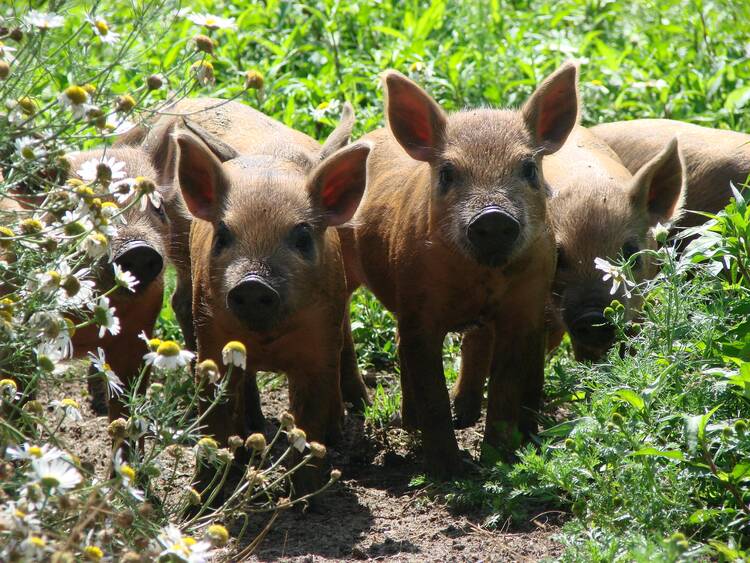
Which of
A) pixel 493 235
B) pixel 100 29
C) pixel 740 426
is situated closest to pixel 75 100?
pixel 100 29

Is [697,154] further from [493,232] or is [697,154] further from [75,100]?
[75,100]

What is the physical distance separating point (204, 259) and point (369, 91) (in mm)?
3625

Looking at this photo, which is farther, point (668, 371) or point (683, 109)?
point (683, 109)

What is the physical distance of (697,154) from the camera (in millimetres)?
7875

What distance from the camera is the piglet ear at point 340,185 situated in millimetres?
6334

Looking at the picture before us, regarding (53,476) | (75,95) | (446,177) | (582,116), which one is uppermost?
(75,95)

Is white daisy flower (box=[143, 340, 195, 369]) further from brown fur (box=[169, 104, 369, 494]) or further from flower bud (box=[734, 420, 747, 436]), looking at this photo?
flower bud (box=[734, 420, 747, 436])

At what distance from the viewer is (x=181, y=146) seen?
6270mm

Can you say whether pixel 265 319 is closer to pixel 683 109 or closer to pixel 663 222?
pixel 663 222

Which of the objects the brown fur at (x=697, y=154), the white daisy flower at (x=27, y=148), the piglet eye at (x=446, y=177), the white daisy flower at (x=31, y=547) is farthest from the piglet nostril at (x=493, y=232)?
the white daisy flower at (x=31, y=547)

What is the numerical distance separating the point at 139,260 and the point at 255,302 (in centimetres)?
74

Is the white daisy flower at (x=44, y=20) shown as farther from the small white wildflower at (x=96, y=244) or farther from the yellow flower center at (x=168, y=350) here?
the yellow flower center at (x=168, y=350)

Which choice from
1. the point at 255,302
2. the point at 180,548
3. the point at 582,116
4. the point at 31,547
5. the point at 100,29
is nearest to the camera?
A: the point at 31,547

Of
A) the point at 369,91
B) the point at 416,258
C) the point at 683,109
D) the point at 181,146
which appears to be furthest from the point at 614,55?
the point at 181,146
